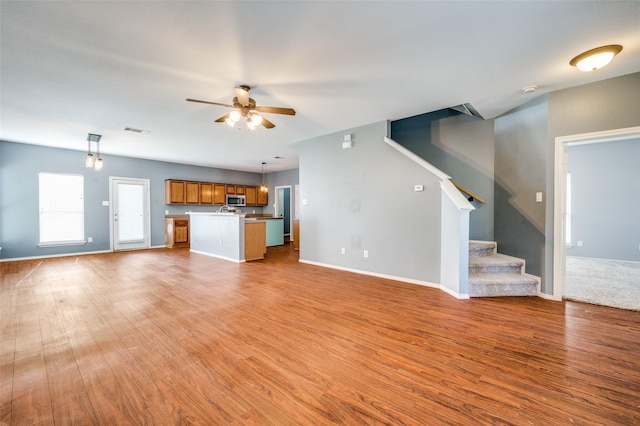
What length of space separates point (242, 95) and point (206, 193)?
6.76 meters

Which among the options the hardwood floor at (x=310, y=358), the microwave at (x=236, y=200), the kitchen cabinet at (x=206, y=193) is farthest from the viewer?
the microwave at (x=236, y=200)

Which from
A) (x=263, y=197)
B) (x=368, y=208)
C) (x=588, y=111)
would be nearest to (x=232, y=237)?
(x=368, y=208)

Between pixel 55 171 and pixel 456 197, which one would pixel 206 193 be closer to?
pixel 55 171

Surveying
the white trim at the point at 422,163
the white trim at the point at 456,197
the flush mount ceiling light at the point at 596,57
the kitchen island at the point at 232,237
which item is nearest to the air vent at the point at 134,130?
the kitchen island at the point at 232,237

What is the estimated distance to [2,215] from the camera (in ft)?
17.9

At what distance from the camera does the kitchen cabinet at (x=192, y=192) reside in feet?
27.1

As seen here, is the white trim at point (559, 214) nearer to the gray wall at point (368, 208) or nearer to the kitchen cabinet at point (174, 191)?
the gray wall at point (368, 208)

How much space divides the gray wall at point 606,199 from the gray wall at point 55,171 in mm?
10930

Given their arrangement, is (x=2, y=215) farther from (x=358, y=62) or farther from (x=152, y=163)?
(x=358, y=62)

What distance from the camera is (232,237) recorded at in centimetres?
585

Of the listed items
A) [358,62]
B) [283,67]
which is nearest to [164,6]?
[283,67]

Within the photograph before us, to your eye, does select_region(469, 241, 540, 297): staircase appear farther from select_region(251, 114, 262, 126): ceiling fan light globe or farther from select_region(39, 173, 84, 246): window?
select_region(39, 173, 84, 246): window

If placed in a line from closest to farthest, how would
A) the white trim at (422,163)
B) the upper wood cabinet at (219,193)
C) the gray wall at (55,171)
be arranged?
the white trim at (422,163), the gray wall at (55,171), the upper wood cabinet at (219,193)

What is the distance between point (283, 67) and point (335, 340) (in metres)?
2.79
